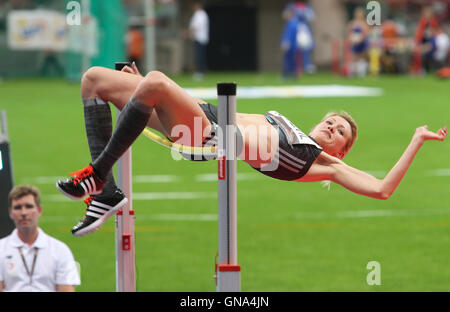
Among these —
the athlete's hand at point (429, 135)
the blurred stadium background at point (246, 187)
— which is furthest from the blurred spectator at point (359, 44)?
the athlete's hand at point (429, 135)

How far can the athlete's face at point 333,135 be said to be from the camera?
16.5 ft

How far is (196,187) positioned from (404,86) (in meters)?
12.7

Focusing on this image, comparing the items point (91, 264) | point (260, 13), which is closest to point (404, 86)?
point (260, 13)

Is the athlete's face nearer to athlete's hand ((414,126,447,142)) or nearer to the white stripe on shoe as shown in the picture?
athlete's hand ((414,126,447,142))

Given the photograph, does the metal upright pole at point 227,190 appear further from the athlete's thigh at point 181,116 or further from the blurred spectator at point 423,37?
the blurred spectator at point 423,37

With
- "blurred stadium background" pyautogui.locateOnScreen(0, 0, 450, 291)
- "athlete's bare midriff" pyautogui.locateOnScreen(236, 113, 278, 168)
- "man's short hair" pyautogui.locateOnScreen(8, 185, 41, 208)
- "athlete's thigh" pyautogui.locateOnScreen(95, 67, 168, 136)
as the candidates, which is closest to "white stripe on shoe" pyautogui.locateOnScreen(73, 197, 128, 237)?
"athlete's thigh" pyautogui.locateOnScreen(95, 67, 168, 136)

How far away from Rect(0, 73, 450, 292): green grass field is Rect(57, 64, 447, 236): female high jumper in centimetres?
439

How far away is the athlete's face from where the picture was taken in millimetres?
5016

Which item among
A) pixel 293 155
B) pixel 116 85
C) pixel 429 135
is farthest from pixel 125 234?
pixel 429 135

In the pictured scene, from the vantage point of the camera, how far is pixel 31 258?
6.20 metres

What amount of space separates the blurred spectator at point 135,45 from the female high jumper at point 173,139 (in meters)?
24.5
